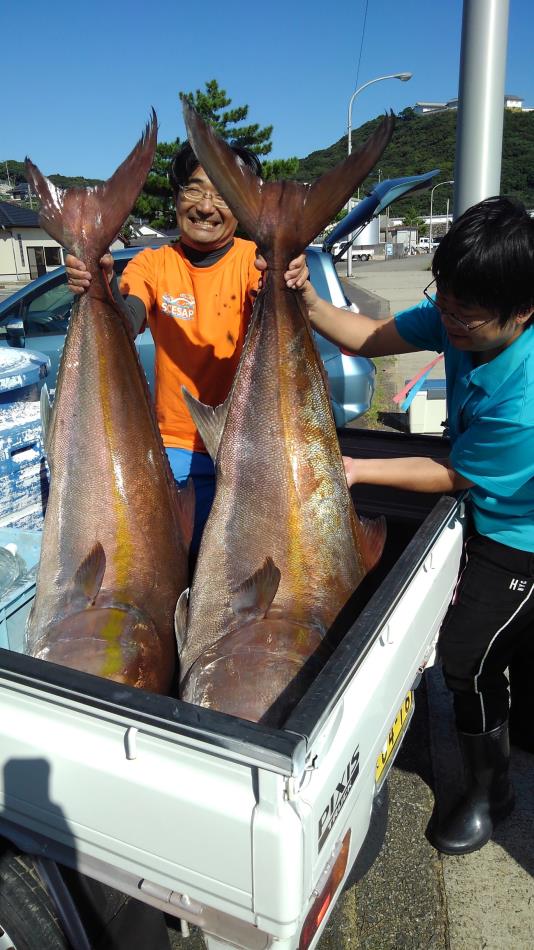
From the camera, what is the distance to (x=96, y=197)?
2.24 metres

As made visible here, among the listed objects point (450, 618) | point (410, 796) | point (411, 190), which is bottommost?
point (410, 796)

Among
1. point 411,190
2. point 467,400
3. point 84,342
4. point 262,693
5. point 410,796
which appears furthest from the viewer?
point 411,190

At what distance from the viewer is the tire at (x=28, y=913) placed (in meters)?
1.44

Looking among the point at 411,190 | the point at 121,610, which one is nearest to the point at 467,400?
the point at 121,610

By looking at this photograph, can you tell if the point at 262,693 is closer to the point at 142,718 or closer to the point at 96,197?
the point at 142,718

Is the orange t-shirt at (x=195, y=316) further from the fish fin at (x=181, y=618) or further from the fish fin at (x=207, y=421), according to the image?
the fish fin at (x=181, y=618)

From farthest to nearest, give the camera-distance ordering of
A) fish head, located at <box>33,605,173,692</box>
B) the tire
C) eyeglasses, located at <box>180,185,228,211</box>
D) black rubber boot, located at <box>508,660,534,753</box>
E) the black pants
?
black rubber boot, located at <box>508,660,534,753</box> < eyeglasses, located at <box>180,185,228,211</box> < the black pants < fish head, located at <box>33,605,173,692</box> < the tire

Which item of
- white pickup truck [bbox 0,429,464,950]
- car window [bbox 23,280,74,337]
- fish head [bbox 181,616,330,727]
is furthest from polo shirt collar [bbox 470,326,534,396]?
car window [bbox 23,280,74,337]

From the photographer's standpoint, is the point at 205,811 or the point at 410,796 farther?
the point at 410,796

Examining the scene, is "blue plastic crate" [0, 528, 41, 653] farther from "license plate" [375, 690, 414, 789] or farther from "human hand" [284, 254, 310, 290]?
"human hand" [284, 254, 310, 290]

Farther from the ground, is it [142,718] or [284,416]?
[284,416]

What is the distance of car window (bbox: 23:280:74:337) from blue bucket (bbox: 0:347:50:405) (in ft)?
11.0

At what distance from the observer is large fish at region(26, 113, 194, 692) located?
2096 mm

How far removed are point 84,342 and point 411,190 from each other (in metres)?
4.48
